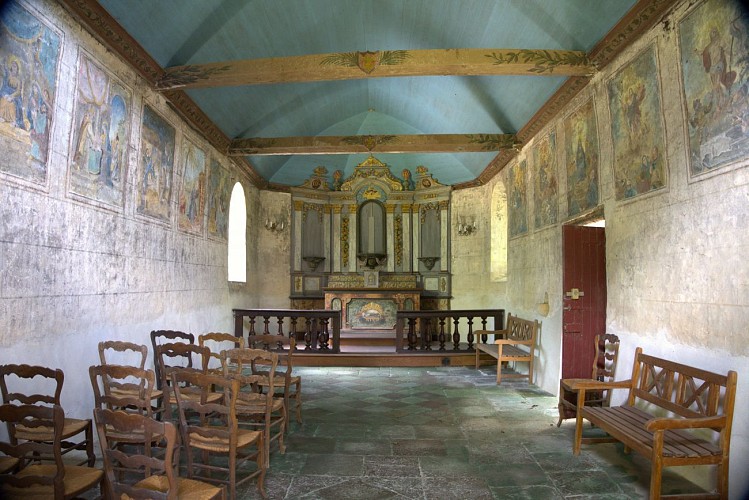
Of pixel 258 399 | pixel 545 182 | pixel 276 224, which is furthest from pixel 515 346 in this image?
pixel 276 224

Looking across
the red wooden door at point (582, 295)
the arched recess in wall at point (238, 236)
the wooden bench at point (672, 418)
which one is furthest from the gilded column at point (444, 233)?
the wooden bench at point (672, 418)

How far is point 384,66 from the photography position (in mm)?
6238

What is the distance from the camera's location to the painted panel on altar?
1269 centimetres

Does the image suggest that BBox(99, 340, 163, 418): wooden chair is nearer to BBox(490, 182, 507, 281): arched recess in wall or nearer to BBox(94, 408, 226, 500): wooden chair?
BBox(94, 408, 226, 500): wooden chair

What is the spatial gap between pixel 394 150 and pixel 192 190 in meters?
3.80

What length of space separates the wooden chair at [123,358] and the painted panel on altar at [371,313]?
22.7 ft

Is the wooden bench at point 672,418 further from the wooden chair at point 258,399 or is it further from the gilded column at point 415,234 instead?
the gilded column at point 415,234

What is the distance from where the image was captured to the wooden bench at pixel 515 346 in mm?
7902

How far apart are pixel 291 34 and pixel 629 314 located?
21.6ft

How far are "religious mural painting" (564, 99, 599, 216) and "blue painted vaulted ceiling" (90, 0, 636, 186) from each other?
67 cm

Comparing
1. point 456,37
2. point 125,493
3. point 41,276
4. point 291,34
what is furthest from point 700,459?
point 291,34

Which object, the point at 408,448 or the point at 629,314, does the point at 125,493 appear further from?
the point at 629,314

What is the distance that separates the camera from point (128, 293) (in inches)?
234

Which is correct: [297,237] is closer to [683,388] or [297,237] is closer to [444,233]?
[444,233]
